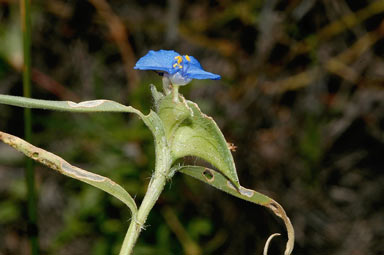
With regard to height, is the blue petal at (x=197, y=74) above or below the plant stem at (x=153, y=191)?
above

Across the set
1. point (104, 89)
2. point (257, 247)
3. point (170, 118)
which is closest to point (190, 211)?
point (257, 247)

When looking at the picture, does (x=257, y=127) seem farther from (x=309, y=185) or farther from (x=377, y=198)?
(x=377, y=198)

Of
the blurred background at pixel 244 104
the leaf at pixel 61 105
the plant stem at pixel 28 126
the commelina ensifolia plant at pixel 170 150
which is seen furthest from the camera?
the blurred background at pixel 244 104

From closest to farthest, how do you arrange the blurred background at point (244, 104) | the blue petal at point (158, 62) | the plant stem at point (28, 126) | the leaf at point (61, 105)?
the leaf at point (61, 105)
the blue petal at point (158, 62)
the plant stem at point (28, 126)
the blurred background at point (244, 104)

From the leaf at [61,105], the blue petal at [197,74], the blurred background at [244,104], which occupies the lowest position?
the leaf at [61,105]

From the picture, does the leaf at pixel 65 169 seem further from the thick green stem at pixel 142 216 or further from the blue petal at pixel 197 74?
the blue petal at pixel 197 74

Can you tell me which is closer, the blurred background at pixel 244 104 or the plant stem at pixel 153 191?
the plant stem at pixel 153 191

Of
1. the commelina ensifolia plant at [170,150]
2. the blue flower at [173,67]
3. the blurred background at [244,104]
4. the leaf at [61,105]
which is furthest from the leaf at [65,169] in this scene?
the blurred background at [244,104]
